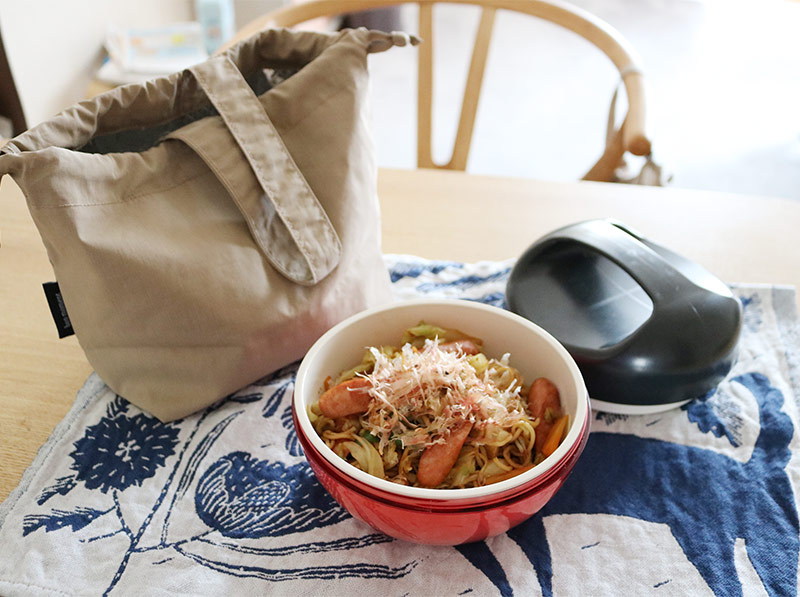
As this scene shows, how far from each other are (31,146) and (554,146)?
7.25 ft

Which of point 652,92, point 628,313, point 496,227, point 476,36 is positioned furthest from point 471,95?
point 652,92

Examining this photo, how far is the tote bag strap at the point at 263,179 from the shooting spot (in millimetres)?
610

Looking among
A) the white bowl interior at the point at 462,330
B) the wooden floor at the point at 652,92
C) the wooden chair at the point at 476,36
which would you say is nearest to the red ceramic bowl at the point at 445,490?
the white bowl interior at the point at 462,330

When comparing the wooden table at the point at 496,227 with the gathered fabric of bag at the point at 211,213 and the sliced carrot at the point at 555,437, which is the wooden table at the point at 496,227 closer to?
the gathered fabric of bag at the point at 211,213

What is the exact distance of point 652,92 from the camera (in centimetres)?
231

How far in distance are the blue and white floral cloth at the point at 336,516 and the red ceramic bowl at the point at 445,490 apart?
1.7 inches

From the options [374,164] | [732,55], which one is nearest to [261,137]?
[374,164]

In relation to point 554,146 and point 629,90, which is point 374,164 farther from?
point 554,146

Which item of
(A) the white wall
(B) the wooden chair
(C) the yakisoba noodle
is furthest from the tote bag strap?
(A) the white wall

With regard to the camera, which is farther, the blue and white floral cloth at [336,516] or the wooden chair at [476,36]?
the wooden chair at [476,36]

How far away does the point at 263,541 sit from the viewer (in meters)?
0.54

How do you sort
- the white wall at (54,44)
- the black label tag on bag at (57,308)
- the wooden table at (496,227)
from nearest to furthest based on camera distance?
1. the black label tag on bag at (57,308)
2. the wooden table at (496,227)
3. the white wall at (54,44)

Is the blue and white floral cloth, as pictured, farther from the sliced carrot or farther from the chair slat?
the chair slat

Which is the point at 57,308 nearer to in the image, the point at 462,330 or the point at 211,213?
the point at 211,213
